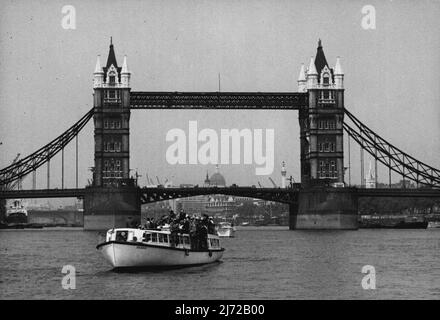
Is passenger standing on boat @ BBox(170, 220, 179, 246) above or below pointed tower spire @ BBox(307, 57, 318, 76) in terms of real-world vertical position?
below

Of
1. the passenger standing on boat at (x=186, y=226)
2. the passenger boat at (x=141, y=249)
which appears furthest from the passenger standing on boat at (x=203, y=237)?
the passenger boat at (x=141, y=249)

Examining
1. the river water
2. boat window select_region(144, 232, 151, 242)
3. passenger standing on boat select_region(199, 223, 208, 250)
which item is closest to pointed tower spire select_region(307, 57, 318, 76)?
the river water

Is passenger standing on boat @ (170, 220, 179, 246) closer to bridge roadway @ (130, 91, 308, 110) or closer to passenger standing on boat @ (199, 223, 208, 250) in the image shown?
passenger standing on boat @ (199, 223, 208, 250)

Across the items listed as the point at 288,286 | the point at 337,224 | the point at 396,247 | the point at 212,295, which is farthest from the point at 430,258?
the point at 337,224

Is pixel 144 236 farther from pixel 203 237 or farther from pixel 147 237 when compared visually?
pixel 203 237
